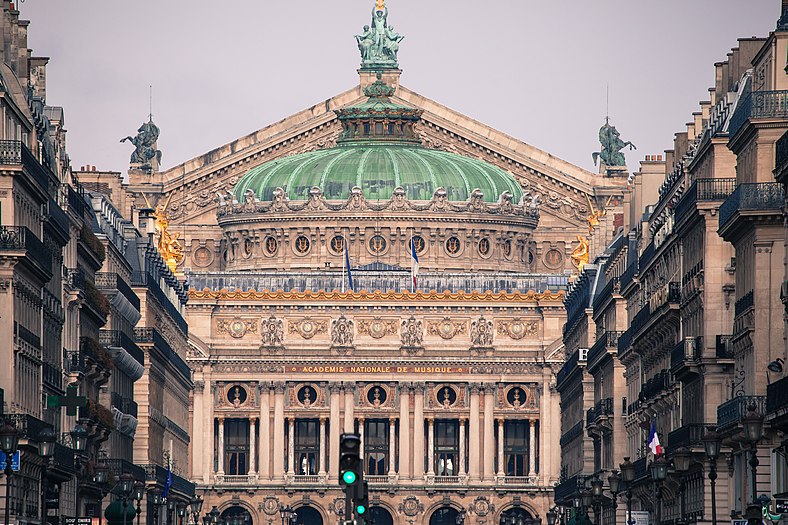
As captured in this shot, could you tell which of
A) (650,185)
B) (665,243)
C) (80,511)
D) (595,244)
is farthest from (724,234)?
(595,244)

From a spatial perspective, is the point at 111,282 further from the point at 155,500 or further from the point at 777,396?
the point at 777,396

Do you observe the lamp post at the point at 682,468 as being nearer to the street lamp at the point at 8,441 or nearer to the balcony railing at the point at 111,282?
the street lamp at the point at 8,441

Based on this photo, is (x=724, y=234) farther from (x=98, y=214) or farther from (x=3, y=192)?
(x=98, y=214)

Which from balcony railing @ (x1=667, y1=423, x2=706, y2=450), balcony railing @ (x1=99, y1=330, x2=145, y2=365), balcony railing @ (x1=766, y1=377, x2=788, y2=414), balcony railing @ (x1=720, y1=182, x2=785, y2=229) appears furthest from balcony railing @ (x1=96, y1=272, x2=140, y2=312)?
balcony railing @ (x1=766, y1=377, x2=788, y2=414)

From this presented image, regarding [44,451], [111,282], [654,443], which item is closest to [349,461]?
[44,451]

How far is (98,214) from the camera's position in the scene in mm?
141625

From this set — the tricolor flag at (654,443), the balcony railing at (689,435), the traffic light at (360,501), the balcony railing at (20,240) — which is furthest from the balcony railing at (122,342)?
the traffic light at (360,501)

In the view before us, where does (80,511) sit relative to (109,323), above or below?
below

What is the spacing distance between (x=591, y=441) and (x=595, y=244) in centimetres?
2024

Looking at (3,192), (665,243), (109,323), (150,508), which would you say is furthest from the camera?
(150,508)

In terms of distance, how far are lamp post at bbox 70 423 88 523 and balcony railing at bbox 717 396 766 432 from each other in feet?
72.3

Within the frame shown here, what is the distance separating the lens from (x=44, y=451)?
9625 centimetres

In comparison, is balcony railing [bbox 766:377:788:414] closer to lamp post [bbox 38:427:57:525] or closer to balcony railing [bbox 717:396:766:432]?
balcony railing [bbox 717:396:766:432]

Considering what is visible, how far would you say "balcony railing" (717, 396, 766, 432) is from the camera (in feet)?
330
